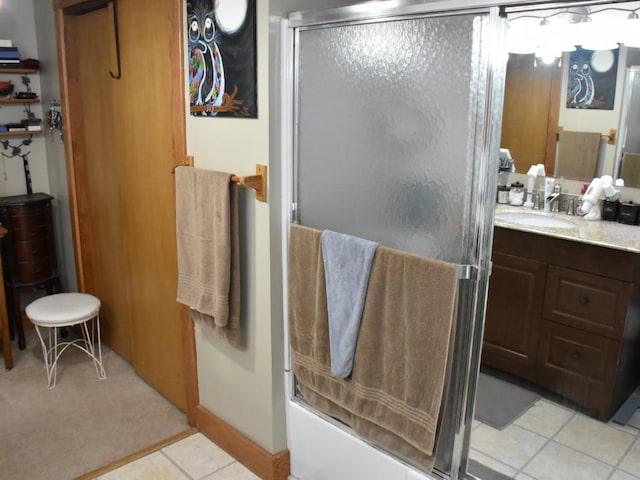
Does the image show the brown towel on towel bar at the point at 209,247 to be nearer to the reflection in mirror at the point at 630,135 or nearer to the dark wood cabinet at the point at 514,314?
the dark wood cabinet at the point at 514,314

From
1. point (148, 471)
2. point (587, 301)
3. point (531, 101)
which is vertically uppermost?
point (531, 101)

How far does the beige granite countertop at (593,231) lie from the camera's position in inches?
92.0

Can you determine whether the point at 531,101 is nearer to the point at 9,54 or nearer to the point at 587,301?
the point at 587,301

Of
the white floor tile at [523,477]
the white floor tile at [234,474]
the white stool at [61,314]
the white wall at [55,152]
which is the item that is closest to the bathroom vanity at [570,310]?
the white floor tile at [523,477]

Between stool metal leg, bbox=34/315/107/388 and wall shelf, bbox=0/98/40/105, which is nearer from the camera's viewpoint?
stool metal leg, bbox=34/315/107/388

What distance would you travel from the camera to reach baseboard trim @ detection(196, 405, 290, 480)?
2.23 m

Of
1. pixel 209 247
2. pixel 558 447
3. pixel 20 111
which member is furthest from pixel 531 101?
pixel 20 111

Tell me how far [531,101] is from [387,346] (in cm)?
158

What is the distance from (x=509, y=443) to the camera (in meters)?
2.05

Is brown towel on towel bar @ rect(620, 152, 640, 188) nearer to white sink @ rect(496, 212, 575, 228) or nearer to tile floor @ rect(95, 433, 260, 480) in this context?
white sink @ rect(496, 212, 575, 228)

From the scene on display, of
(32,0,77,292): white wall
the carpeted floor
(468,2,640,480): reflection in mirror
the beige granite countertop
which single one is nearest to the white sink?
the beige granite countertop

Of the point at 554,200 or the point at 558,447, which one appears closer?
the point at 558,447

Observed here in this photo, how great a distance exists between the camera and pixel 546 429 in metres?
2.20

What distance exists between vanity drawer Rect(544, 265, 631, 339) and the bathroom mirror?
1.88 ft
